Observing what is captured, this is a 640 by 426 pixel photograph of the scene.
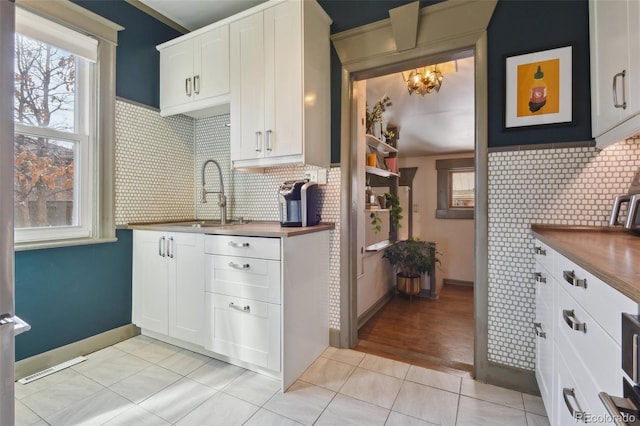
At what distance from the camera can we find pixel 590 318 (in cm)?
79

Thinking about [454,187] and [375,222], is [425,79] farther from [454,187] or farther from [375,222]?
[454,187]

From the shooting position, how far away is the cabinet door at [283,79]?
190cm

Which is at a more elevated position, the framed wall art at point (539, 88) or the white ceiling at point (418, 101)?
the white ceiling at point (418, 101)

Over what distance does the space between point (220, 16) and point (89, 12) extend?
0.94m

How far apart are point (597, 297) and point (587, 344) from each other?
17cm

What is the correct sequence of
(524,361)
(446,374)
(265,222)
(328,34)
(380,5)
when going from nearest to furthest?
(524,361) < (446,374) < (380,5) < (328,34) < (265,222)

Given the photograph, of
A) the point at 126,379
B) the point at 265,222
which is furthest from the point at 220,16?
the point at 126,379

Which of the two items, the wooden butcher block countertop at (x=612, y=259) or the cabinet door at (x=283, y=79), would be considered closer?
the wooden butcher block countertop at (x=612, y=259)

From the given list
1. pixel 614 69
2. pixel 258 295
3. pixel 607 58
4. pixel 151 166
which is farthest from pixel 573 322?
pixel 151 166

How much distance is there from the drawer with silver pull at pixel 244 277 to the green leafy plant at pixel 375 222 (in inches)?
62.6

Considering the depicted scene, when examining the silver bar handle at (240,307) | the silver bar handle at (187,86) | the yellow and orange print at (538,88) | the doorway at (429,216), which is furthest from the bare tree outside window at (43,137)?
the yellow and orange print at (538,88)

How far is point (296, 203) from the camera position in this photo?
204 cm

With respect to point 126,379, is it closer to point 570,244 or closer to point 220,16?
point 570,244

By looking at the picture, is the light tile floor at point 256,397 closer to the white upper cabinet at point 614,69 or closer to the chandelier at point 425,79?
the white upper cabinet at point 614,69
